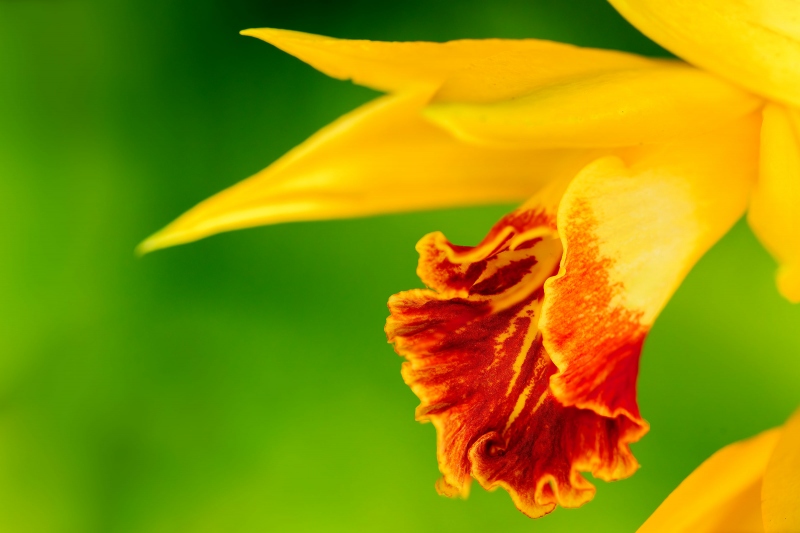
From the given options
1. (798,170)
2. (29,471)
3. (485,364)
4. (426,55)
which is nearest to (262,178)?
(426,55)

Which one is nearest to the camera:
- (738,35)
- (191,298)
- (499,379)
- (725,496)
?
(738,35)

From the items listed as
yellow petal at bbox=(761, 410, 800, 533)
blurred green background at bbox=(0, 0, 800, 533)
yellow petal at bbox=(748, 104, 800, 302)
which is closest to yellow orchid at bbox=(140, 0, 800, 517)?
yellow petal at bbox=(748, 104, 800, 302)

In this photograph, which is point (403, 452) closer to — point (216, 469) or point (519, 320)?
point (216, 469)

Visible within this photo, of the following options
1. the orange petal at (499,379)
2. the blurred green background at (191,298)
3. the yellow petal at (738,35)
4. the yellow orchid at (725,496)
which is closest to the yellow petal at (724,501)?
the yellow orchid at (725,496)

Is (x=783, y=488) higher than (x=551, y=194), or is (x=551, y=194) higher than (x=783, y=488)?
(x=551, y=194)

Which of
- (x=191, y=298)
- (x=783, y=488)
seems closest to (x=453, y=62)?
(x=783, y=488)

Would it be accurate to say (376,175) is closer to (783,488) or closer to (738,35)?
(738,35)

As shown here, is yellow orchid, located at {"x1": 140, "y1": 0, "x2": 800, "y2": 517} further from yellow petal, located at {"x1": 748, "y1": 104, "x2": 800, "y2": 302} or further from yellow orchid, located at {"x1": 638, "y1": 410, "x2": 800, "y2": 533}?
yellow orchid, located at {"x1": 638, "y1": 410, "x2": 800, "y2": 533}

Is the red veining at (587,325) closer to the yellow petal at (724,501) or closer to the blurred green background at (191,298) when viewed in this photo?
the yellow petal at (724,501)
